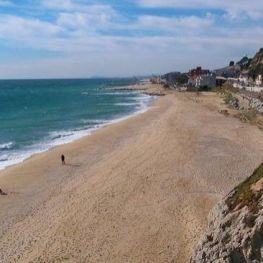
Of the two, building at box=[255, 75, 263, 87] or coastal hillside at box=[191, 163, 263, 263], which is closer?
coastal hillside at box=[191, 163, 263, 263]

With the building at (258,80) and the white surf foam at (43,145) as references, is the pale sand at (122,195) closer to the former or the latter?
the white surf foam at (43,145)

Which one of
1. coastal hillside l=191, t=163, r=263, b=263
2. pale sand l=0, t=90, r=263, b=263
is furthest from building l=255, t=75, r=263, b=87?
coastal hillside l=191, t=163, r=263, b=263

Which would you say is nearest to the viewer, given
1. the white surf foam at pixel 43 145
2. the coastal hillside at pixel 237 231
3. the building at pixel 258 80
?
the coastal hillside at pixel 237 231

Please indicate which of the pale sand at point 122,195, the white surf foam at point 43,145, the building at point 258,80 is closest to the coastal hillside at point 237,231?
the pale sand at point 122,195

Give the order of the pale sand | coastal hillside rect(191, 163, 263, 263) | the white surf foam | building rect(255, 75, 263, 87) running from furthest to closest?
1. building rect(255, 75, 263, 87)
2. the white surf foam
3. the pale sand
4. coastal hillside rect(191, 163, 263, 263)

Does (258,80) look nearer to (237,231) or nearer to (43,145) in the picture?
(43,145)

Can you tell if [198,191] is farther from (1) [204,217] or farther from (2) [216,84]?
(2) [216,84]

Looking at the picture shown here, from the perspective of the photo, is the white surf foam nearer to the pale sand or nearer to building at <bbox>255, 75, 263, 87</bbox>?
the pale sand
